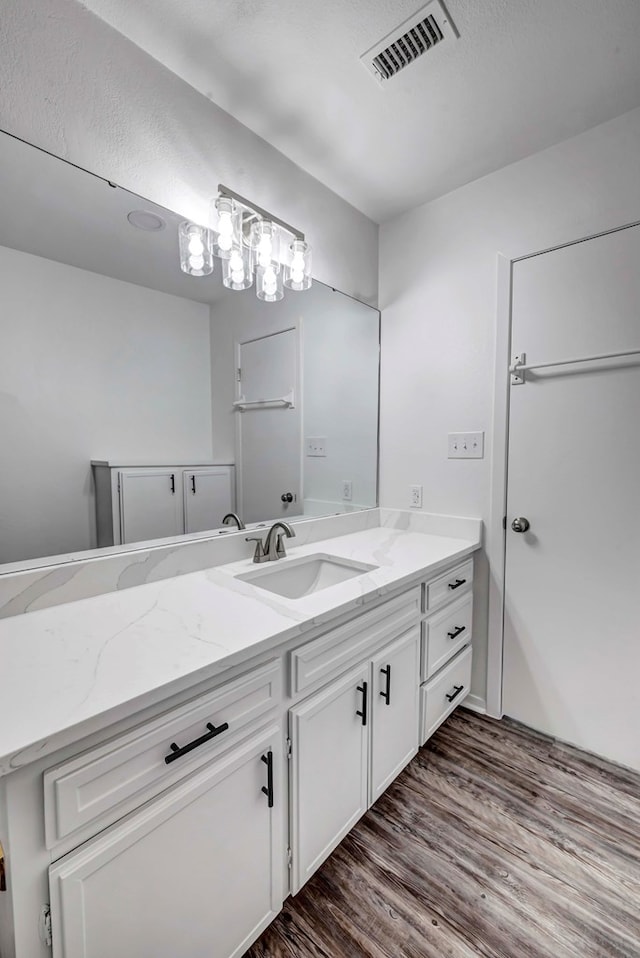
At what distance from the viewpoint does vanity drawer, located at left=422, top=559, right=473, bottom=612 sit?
155 centimetres

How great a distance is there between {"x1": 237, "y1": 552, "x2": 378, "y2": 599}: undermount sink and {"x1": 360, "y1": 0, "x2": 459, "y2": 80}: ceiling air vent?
1.66m

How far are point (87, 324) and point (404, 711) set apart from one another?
1.62m

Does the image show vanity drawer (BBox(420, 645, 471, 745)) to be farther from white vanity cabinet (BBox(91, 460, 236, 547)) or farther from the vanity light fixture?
the vanity light fixture

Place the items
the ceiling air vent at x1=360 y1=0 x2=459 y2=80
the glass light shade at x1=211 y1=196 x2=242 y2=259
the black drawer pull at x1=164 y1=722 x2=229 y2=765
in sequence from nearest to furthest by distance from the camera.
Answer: the black drawer pull at x1=164 y1=722 x2=229 y2=765
the ceiling air vent at x1=360 y1=0 x2=459 y2=80
the glass light shade at x1=211 y1=196 x2=242 y2=259

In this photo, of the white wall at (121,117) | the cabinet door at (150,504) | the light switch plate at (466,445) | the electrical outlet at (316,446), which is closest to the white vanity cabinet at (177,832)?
the cabinet door at (150,504)

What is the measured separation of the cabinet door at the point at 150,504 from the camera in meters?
1.26

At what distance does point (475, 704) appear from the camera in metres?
1.94

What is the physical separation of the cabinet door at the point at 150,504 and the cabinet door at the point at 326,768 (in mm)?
704

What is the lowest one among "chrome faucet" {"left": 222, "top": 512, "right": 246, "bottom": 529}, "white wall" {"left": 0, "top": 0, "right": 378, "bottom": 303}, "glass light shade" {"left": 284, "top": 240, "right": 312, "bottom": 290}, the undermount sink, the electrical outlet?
the undermount sink

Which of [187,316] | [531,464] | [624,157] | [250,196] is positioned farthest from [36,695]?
[624,157]

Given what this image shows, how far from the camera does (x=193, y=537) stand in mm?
1423

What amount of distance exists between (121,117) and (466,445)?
5.63 ft

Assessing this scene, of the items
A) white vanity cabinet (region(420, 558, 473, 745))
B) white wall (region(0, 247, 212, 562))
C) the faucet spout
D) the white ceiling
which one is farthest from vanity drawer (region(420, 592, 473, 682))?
the white ceiling

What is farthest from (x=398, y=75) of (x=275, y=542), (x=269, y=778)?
(x=269, y=778)
